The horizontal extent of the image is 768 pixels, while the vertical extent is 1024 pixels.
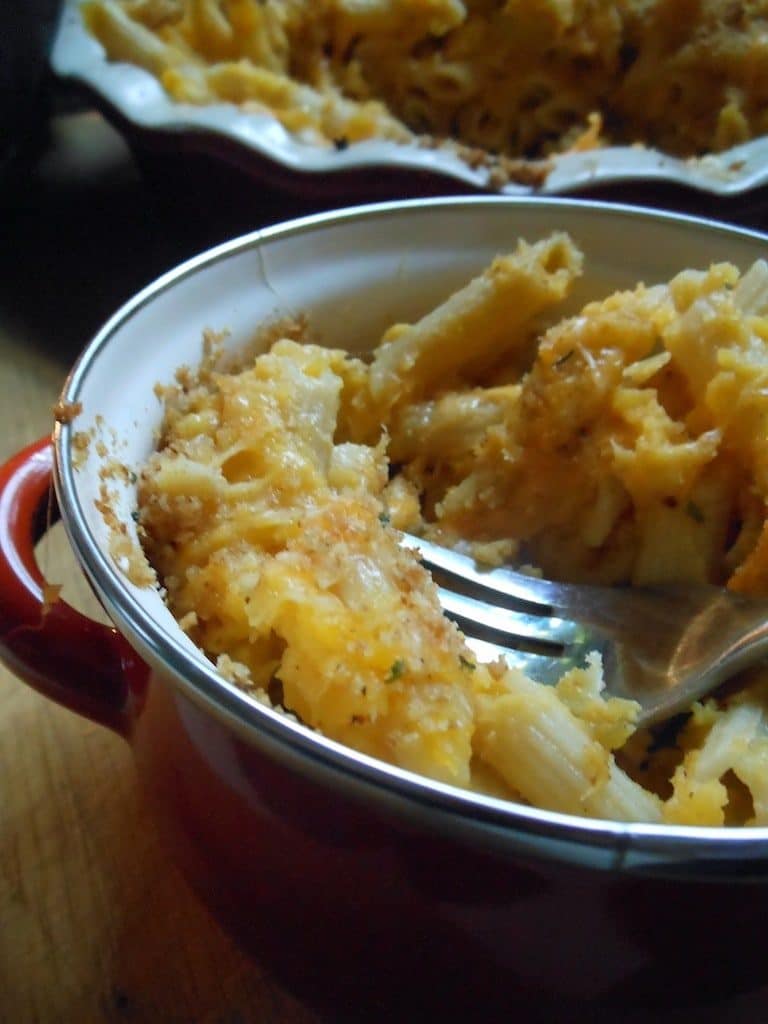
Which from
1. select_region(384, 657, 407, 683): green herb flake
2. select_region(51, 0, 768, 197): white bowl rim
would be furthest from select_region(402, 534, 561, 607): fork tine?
select_region(51, 0, 768, 197): white bowl rim

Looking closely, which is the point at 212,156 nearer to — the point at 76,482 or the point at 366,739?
the point at 76,482

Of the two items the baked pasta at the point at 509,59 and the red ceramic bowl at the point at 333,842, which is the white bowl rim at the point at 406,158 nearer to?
the baked pasta at the point at 509,59

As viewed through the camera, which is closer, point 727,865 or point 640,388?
point 727,865

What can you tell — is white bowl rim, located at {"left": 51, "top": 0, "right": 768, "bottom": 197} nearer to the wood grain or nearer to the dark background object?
the dark background object

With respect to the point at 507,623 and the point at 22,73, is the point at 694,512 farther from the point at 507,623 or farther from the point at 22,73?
the point at 22,73

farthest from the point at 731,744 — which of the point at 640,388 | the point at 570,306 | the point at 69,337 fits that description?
the point at 69,337

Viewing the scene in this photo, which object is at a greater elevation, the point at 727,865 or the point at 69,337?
the point at 727,865

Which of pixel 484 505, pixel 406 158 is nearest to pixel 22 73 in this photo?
pixel 406 158
